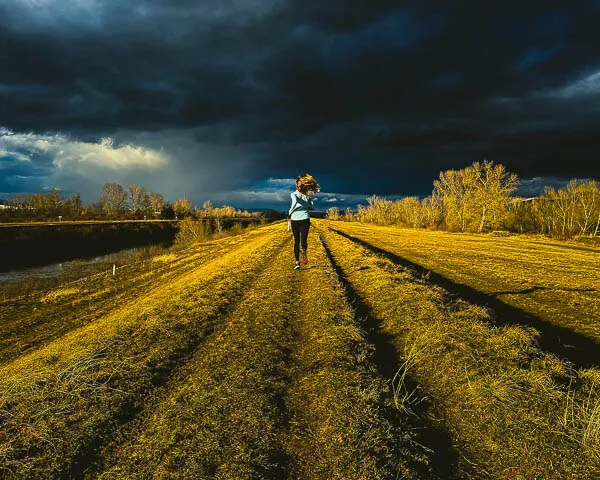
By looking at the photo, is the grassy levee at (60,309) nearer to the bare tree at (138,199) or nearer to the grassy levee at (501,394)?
the grassy levee at (501,394)

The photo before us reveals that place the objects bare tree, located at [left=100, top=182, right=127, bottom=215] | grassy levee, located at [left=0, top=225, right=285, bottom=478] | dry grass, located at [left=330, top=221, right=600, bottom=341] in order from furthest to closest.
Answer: bare tree, located at [left=100, top=182, right=127, bottom=215]
dry grass, located at [left=330, top=221, right=600, bottom=341]
grassy levee, located at [left=0, top=225, right=285, bottom=478]

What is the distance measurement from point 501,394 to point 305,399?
2.97 m

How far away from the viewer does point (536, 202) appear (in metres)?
82.6

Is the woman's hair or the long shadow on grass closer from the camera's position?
the long shadow on grass

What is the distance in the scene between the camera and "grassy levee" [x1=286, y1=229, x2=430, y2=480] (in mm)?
3254

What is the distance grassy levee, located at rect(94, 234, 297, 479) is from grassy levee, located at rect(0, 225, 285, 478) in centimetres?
50

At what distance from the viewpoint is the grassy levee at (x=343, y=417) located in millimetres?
3254

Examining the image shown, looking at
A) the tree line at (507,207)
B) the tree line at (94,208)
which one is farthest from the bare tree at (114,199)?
the tree line at (507,207)

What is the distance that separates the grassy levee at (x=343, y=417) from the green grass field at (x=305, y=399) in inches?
0.9

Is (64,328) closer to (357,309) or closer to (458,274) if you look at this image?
(357,309)

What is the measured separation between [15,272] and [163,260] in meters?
27.1

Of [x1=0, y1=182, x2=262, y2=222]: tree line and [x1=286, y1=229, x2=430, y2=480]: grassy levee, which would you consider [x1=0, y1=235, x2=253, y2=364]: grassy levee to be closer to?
[x1=286, y1=229, x2=430, y2=480]: grassy levee

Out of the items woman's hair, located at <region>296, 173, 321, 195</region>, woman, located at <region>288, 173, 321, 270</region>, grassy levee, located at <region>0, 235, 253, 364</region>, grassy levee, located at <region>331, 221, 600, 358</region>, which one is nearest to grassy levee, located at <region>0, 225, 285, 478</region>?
grassy levee, located at <region>0, 235, 253, 364</region>

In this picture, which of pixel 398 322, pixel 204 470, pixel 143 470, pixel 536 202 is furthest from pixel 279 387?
pixel 536 202
